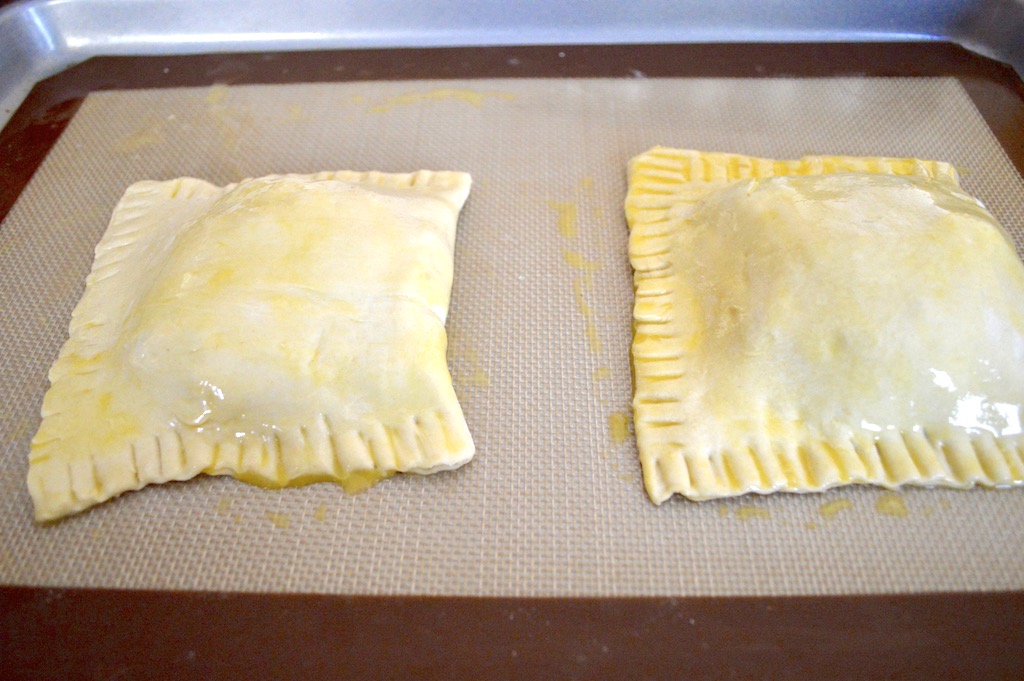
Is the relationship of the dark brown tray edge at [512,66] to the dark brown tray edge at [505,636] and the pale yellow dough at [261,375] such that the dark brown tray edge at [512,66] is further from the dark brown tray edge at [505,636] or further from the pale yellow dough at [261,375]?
the dark brown tray edge at [505,636]

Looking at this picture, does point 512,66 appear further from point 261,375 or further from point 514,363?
point 261,375

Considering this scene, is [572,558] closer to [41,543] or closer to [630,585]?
[630,585]

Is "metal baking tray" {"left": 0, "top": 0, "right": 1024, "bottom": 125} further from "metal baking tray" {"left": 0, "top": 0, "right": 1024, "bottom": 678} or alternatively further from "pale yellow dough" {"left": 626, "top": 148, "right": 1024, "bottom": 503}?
"pale yellow dough" {"left": 626, "top": 148, "right": 1024, "bottom": 503}

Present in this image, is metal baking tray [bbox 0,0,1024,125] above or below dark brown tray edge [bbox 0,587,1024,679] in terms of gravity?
above

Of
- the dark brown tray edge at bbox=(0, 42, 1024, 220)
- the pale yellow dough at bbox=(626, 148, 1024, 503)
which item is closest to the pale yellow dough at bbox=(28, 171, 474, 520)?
the pale yellow dough at bbox=(626, 148, 1024, 503)

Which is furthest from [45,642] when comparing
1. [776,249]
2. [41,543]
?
[776,249]

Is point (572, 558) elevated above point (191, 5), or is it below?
below
